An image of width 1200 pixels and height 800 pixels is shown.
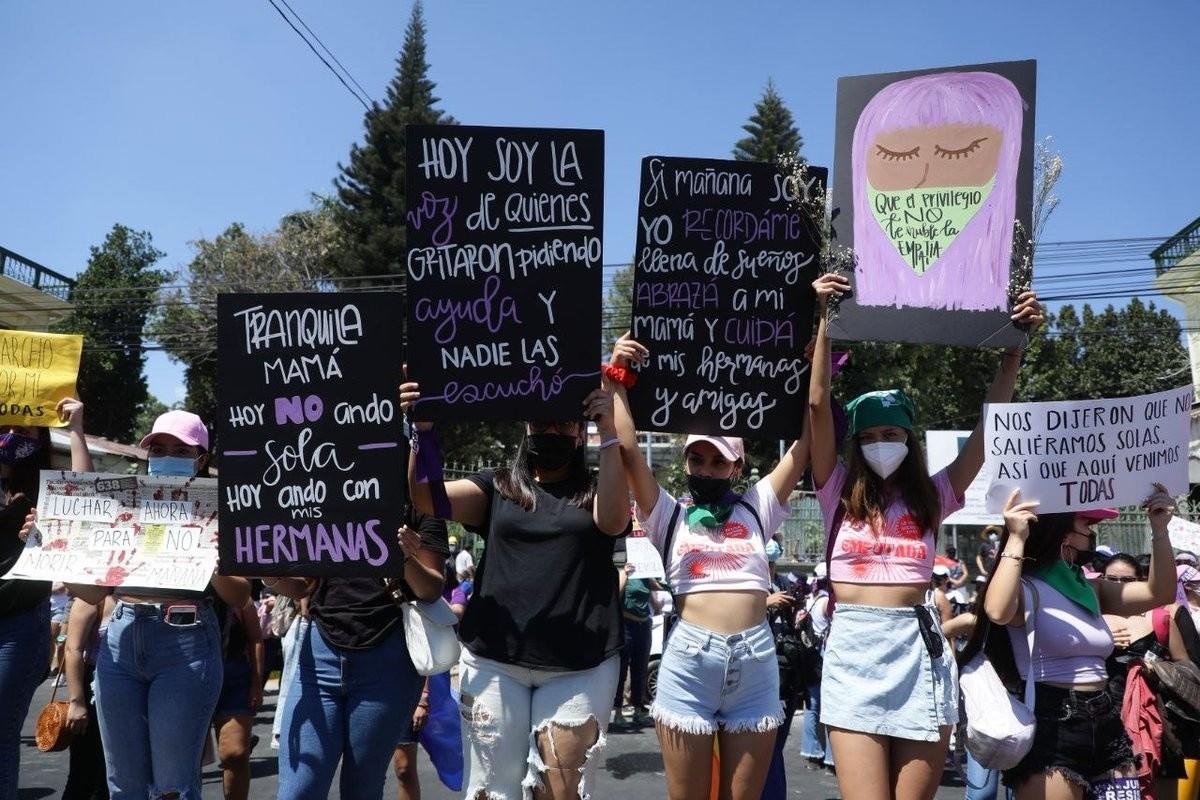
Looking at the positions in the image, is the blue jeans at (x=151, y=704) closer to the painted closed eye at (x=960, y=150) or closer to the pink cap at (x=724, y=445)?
the pink cap at (x=724, y=445)

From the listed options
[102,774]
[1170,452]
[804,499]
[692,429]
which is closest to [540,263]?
[692,429]

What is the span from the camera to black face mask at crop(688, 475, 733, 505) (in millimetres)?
4219

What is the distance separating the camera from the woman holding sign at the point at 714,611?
12.6 feet

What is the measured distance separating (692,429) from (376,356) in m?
1.34

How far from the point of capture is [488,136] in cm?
405

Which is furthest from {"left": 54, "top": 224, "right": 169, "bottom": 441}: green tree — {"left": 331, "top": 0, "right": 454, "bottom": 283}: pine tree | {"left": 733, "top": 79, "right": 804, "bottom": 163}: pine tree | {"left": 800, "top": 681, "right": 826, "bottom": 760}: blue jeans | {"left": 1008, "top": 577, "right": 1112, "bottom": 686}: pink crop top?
{"left": 1008, "top": 577, "right": 1112, "bottom": 686}: pink crop top

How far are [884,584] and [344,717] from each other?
2.24m

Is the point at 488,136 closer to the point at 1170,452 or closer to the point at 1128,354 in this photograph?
the point at 1170,452

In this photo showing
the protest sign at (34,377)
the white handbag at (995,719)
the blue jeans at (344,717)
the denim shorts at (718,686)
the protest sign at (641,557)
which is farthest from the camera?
the protest sign at (641,557)

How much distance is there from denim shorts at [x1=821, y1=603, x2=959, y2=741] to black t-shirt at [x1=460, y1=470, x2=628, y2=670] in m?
0.86

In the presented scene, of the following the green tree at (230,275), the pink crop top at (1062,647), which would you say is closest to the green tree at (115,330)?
the green tree at (230,275)

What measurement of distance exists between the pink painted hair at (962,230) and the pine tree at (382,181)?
32453 millimetres

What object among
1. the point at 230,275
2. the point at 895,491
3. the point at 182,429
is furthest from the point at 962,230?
the point at 230,275

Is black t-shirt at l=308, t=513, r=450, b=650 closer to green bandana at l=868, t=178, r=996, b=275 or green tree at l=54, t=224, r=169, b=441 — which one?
green bandana at l=868, t=178, r=996, b=275
